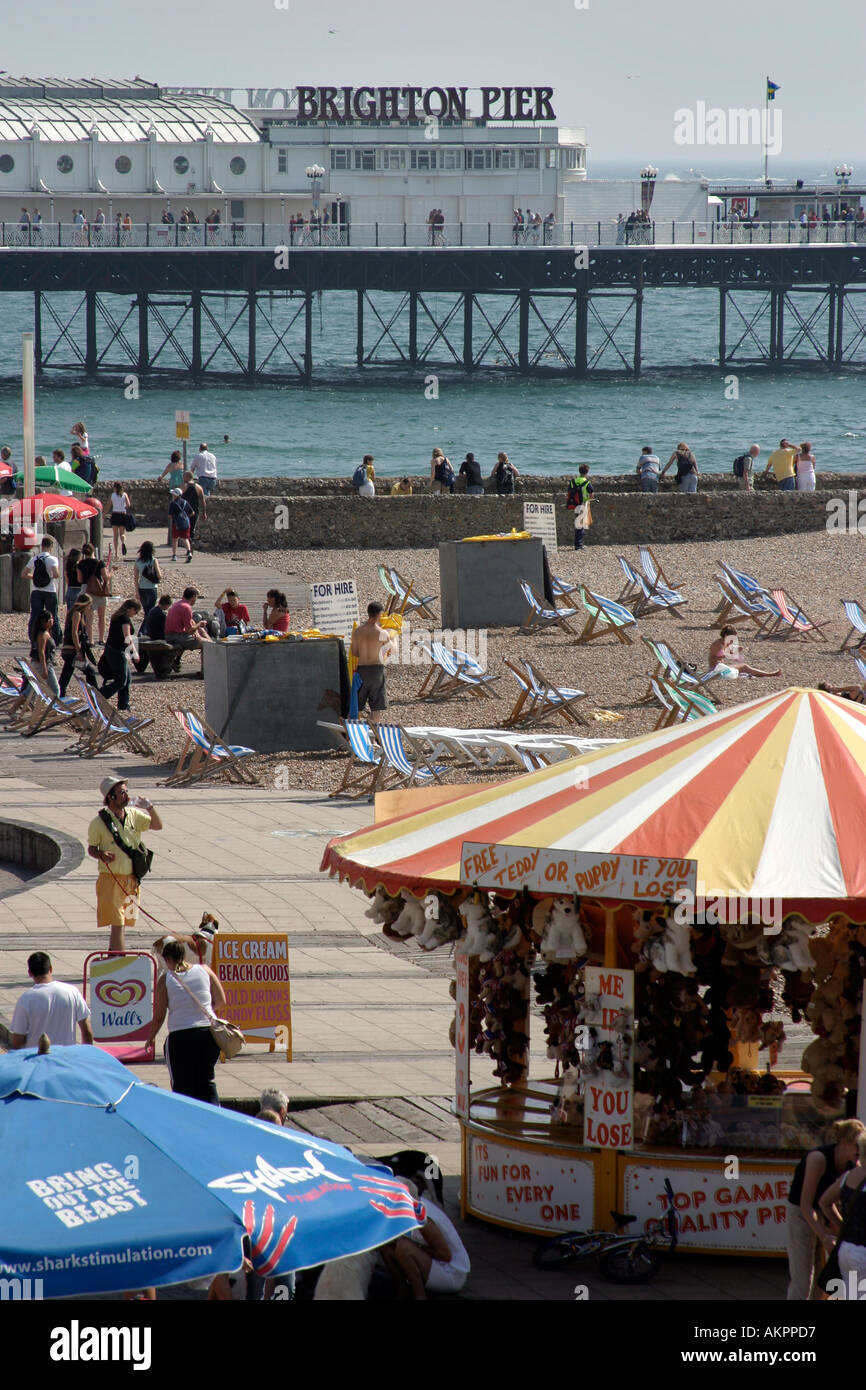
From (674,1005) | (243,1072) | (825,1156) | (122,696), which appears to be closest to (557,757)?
(122,696)

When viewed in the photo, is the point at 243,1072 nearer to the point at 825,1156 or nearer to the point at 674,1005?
the point at 674,1005

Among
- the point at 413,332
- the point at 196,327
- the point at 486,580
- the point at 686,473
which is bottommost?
the point at 486,580

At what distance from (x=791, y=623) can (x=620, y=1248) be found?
47.7 feet

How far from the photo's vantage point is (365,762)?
15.1m

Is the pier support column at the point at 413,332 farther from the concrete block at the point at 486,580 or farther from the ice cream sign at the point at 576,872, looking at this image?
the ice cream sign at the point at 576,872

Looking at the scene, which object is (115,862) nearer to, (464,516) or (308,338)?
(464,516)

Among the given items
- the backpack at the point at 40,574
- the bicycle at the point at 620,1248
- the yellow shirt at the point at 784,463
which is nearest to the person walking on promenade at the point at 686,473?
the yellow shirt at the point at 784,463

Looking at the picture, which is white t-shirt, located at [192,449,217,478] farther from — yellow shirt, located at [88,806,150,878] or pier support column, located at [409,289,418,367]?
pier support column, located at [409,289,418,367]

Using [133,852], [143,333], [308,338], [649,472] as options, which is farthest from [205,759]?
[143,333]

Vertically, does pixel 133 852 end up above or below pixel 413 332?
below

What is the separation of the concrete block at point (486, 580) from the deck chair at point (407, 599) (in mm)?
255

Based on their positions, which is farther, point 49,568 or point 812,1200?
point 49,568

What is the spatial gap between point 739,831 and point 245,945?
3271mm

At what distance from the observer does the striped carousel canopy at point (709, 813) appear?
646 centimetres
